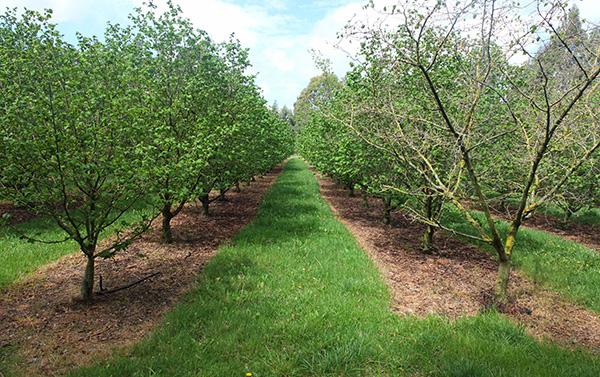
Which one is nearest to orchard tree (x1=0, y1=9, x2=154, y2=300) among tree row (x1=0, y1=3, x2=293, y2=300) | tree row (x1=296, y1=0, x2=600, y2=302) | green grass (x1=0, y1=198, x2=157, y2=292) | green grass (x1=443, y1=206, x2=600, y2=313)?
tree row (x1=0, y1=3, x2=293, y2=300)

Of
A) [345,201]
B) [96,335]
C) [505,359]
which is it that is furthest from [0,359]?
[345,201]

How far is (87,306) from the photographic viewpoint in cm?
536

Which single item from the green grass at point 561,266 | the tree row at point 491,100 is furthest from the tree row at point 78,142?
the green grass at point 561,266

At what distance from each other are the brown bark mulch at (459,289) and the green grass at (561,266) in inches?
13.0

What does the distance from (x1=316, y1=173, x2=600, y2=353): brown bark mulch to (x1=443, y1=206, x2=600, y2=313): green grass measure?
0.33 m

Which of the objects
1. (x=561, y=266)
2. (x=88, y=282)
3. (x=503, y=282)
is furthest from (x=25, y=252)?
(x=561, y=266)

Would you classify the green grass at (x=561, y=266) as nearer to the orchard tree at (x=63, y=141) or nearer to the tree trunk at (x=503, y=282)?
the tree trunk at (x=503, y=282)

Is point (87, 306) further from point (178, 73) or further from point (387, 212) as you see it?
point (387, 212)

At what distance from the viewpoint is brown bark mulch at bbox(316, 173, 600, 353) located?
17.9 ft

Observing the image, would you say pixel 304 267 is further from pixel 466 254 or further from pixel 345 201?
pixel 345 201

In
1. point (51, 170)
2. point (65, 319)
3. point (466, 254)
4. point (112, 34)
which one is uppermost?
point (112, 34)

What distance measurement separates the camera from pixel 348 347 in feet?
14.0

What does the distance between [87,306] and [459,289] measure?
7237 millimetres

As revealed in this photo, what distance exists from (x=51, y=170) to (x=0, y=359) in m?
2.40
